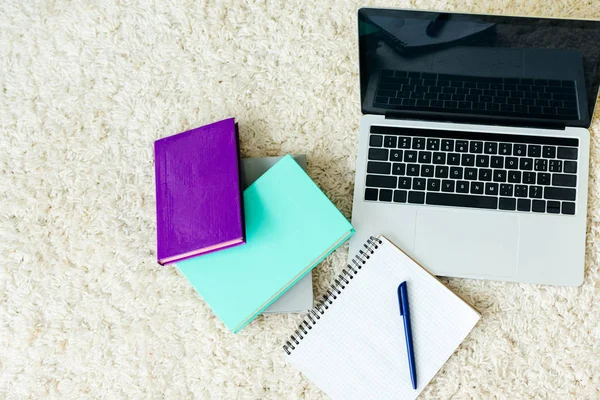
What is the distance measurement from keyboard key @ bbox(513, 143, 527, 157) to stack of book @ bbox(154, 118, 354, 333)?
0.24 metres

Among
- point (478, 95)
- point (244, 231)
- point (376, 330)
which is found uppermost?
point (478, 95)

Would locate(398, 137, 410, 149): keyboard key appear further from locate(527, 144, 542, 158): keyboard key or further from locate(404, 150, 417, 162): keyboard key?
locate(527, 144, 542, 158): keyboard key

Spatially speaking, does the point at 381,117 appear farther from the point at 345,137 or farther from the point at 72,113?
the point at 72,113

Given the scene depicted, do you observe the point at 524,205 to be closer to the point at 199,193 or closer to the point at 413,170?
the point at 413,170

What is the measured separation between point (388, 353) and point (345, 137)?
0.96ft

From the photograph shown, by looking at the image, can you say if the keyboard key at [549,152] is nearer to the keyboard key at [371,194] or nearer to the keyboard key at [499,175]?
the keyboard key at [499,175]

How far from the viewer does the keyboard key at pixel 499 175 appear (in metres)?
0.75

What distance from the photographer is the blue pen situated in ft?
2.39

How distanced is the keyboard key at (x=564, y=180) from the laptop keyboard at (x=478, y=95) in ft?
0.24

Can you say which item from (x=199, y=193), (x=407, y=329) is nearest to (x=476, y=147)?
(x=407, y=329)

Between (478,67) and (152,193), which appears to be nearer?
(478,67)

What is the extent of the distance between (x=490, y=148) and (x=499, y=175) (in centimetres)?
4

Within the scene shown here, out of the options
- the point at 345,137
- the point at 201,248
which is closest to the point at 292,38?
the point at 345,137

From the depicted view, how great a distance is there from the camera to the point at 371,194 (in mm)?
770
